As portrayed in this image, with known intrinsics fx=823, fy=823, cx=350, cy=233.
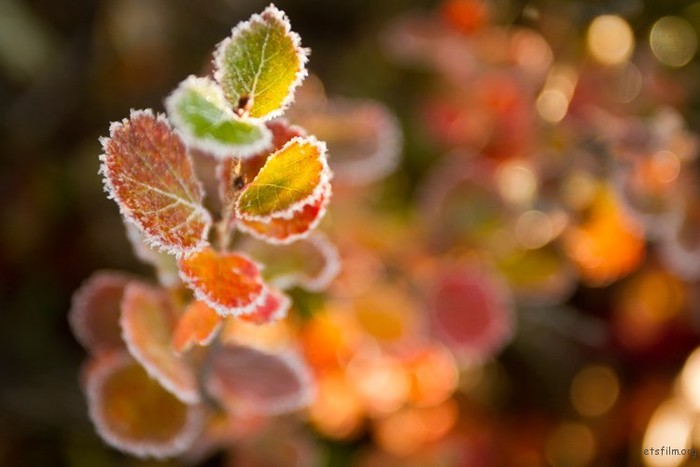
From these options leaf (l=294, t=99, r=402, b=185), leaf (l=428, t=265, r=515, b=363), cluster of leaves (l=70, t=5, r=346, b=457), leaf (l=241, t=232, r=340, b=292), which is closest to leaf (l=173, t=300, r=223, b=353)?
cluster of leaves (l=70, t=5, r=346, b=457)

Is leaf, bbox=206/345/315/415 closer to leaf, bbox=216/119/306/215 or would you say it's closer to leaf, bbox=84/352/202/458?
leaf, bbox=84/352/202/458

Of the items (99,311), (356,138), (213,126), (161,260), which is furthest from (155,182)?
(356,138)

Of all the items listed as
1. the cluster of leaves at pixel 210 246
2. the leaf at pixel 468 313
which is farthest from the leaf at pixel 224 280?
the leaf at pixel 468 313

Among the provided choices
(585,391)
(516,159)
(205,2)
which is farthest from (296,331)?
(205,2)

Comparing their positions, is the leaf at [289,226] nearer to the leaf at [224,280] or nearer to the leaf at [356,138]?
the leaf at [224,280]

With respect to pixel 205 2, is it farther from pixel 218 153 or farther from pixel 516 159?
pixel 218 153

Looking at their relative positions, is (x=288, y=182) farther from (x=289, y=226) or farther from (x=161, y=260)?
(x=161, y=260)
